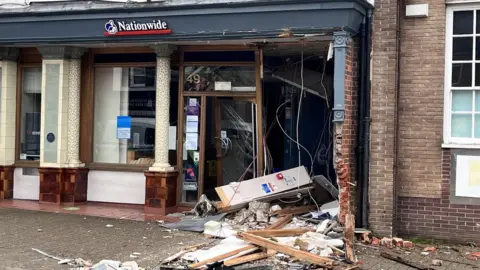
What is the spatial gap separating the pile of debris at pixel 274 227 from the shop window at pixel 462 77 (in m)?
2.19

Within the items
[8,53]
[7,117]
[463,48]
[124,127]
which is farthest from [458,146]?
[8,53]

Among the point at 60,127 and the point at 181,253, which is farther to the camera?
the point at 60,127

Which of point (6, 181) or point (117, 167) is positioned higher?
point (117, 167)

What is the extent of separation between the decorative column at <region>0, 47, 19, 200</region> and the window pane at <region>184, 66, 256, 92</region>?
154 inches

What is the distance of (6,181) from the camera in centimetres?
1202

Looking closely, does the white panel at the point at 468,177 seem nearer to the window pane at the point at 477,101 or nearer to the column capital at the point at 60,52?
the window pane at the point at 477,101

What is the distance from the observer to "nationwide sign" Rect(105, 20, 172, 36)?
9.91m

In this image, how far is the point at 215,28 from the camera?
952 cm

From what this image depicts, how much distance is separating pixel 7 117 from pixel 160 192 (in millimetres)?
3966

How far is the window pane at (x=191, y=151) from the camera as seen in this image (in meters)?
10.9

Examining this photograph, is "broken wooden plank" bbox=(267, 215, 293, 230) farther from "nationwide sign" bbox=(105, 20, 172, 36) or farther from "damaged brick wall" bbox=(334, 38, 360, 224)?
"nationwide sign" bbox=(105, 20, 172, 36)

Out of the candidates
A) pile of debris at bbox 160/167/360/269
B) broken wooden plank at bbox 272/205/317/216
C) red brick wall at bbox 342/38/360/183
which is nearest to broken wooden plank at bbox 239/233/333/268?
pile of debris at bbox 160/167/360/269

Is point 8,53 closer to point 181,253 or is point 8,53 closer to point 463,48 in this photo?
point 181,253

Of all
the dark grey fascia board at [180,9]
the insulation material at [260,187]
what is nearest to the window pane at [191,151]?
the insulation material at [260,187]
